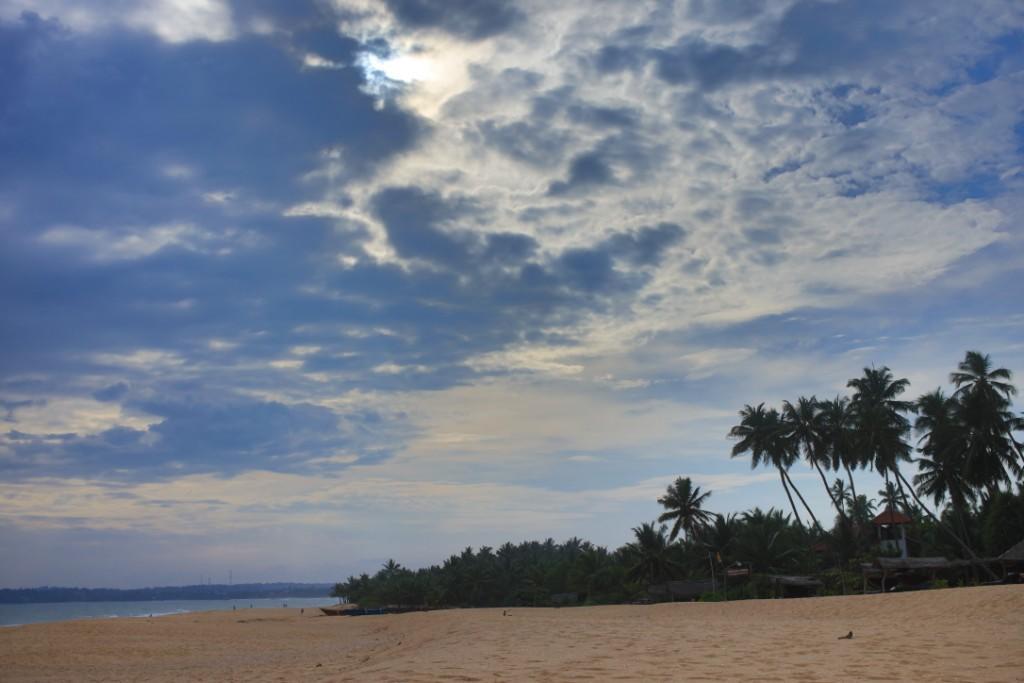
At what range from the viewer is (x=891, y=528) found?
175 feet

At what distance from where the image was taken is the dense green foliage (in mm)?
42125

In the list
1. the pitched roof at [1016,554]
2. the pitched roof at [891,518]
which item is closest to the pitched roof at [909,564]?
the pitched roof at [1016,554]

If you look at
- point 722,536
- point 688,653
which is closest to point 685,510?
point 722,536

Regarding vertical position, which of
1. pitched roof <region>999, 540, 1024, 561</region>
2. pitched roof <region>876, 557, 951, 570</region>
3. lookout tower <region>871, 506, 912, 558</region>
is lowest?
pitched roof <region>876, 557, 951, 570</region>

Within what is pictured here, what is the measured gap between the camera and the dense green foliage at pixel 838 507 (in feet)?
138

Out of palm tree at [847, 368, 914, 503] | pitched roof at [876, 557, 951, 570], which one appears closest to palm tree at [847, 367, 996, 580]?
palm tree at [847, 368, 914, 503]

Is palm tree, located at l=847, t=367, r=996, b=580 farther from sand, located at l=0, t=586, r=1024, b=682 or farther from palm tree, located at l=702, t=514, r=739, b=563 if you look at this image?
sand, located at l=0, t=586, r=1024, b=682

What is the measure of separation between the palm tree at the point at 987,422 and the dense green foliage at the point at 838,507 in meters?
0.06

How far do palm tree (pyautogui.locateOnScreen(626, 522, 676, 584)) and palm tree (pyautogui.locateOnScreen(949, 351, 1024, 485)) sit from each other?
18669 millimetres

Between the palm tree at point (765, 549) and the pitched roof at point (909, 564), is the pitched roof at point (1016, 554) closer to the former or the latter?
the pitched roof at point (909, 564)

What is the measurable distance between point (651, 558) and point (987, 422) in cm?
2145

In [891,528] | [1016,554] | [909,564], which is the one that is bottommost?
[909,564]

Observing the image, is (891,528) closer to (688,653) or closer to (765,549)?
(765,549)

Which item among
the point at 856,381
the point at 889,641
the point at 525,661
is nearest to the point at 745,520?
the point at 856,381
